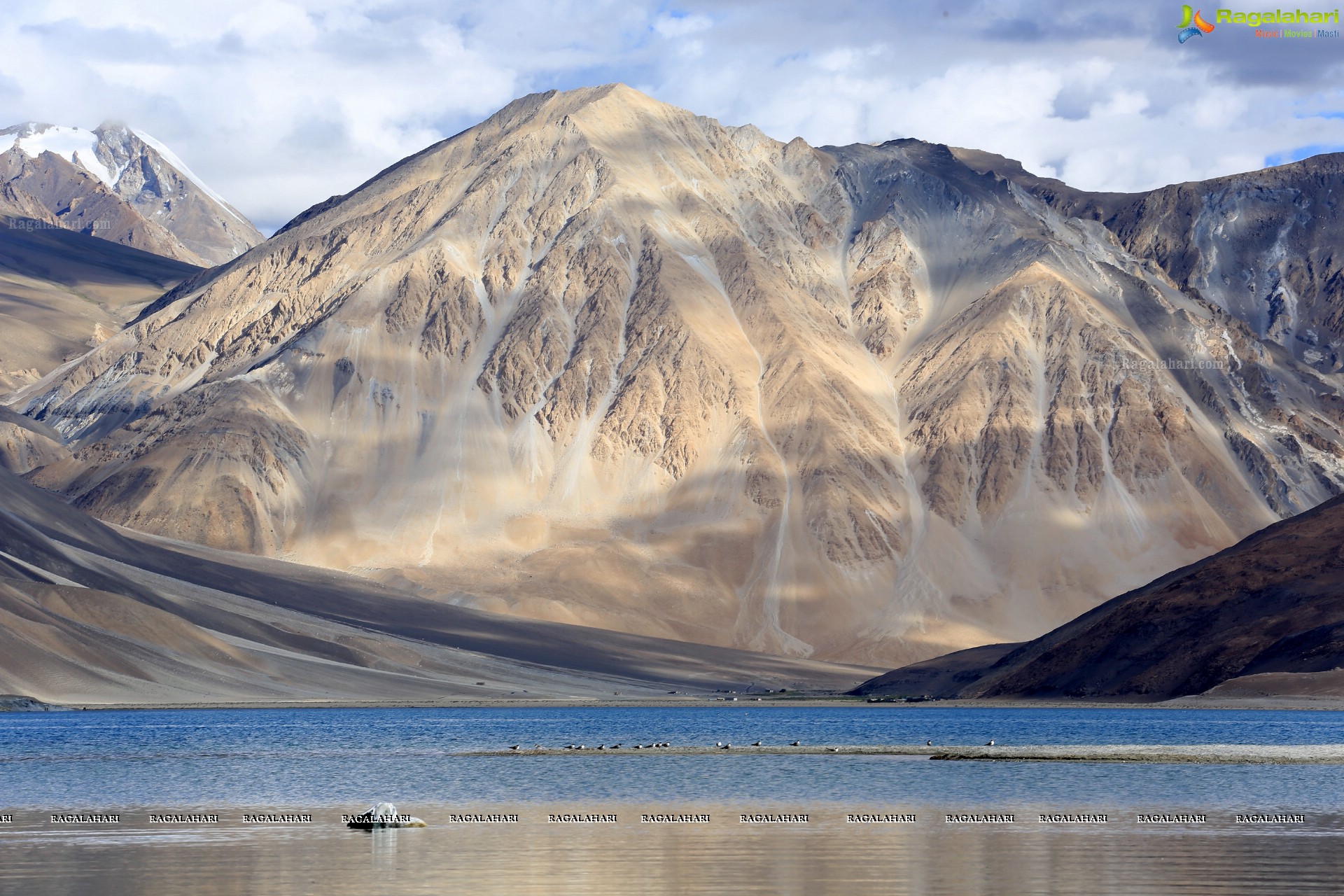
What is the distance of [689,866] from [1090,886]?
781 centimetres

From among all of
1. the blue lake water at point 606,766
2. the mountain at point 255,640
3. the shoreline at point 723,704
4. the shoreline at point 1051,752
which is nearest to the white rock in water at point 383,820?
the blue lake water at point 606,766

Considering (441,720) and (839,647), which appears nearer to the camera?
(441,720)

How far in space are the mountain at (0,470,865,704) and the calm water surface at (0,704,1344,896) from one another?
36.6 metres

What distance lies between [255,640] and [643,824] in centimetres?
10470

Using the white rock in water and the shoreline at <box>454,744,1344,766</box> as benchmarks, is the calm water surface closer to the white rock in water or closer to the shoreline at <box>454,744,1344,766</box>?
the white rock in water

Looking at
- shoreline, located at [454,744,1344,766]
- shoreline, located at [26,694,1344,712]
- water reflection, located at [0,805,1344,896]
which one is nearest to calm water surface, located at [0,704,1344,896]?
water reflection, located at [0,805,1344,896]

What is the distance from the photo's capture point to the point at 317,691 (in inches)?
5172

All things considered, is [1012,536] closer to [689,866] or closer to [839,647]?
[839,647]

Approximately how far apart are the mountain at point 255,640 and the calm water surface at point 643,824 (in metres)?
36.6

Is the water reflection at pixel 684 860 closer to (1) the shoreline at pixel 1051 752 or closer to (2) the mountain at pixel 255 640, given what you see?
(1) the shoreline at pixel 1051 752

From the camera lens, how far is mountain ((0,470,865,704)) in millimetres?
119562

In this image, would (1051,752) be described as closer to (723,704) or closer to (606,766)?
(606,766)

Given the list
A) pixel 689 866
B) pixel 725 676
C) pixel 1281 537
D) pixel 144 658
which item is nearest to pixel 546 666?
pixel 725 676

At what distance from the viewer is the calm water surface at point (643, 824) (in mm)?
32625
